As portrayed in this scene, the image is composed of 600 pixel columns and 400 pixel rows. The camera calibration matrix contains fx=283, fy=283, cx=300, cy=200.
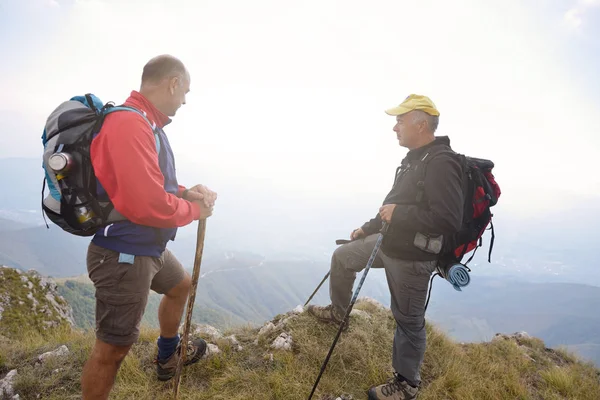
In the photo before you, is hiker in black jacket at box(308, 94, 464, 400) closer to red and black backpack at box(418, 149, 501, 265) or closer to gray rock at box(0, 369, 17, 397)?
red and black backpack at box(418, 149, 501, 265)

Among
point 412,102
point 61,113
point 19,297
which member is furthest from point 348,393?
point 19,297

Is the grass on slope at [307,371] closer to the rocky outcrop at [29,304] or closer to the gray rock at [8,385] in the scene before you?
the gray rock at [8,385]

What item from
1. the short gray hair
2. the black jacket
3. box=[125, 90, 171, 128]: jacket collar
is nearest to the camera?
box=[125, 90, 171, 128]: jacket collar

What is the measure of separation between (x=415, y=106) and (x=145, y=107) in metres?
3.73

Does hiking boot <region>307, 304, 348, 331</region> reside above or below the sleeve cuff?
below

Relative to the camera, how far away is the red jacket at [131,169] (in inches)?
102

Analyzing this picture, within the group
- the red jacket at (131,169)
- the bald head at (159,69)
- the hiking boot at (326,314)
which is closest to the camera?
the red jacket at (131,169)

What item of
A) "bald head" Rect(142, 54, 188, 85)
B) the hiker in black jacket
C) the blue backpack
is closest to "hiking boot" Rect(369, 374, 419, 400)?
the hiker in black jacket

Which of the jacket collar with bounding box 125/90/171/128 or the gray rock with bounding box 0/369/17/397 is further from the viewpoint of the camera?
the gray rock with bounding box 0/369/17/397

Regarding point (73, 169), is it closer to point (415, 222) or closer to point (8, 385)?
point (8, 385)

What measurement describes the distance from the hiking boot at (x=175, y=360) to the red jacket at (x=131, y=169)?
8.92 ft

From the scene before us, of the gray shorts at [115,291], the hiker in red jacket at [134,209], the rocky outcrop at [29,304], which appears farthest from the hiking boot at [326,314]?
the rocky outcrop at [29,304]

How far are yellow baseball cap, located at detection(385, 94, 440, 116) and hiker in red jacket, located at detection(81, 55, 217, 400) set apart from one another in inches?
121

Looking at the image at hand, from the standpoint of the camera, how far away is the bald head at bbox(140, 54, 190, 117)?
338 centimetres
